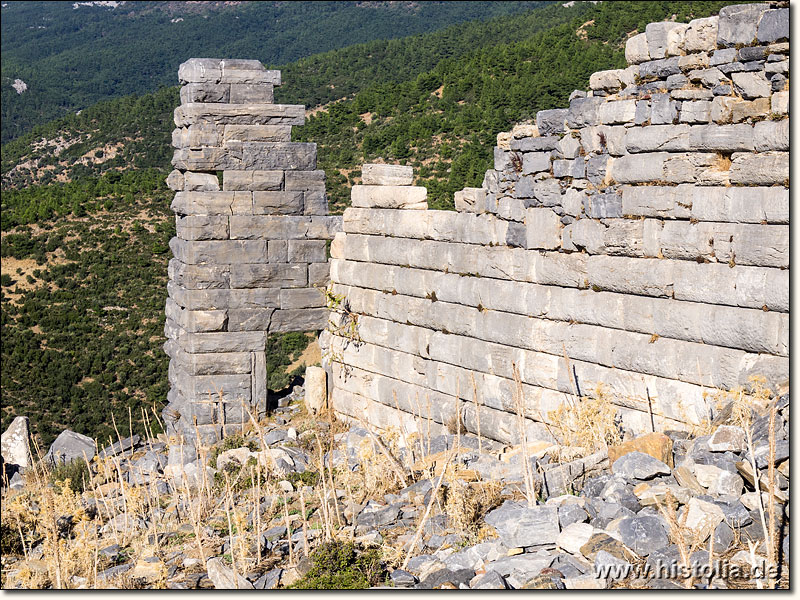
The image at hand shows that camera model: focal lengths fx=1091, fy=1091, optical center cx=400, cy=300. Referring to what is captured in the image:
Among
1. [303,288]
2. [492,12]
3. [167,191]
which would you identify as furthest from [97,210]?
[492,12]

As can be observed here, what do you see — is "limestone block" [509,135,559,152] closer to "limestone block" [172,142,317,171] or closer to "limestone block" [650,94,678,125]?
"limestone block" [650,94,678,125]

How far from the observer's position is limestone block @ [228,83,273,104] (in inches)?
501

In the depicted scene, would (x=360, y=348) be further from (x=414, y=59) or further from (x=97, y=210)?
(x=414, y=59)

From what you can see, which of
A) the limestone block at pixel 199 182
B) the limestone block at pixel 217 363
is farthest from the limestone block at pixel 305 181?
the limestone block at pixel 217 363

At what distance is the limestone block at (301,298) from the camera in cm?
1288

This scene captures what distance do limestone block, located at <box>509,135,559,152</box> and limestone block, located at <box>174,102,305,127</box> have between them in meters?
3.47

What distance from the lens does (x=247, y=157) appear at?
12664 millimetres

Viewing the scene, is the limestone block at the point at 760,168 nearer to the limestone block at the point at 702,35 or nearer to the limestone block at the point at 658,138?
the limestone block at the point at 658,138

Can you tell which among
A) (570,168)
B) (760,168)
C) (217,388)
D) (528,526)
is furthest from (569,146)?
(217,388)

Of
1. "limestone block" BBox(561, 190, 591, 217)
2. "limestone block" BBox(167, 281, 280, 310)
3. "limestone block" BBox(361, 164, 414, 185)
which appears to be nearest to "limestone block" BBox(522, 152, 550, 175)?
"limestone block" BBox(561, 190, 591, 217)

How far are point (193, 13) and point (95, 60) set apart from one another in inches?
541

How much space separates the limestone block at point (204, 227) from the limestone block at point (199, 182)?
1.11 feet

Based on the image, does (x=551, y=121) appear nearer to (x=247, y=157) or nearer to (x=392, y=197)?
(x=392, y=197)

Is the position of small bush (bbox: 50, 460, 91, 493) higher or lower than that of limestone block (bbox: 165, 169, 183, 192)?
lower
